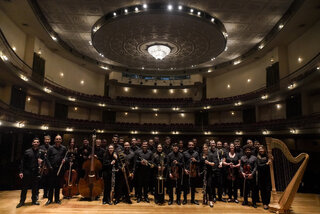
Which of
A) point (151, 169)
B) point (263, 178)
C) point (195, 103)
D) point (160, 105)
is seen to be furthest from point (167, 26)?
point (160, 105)

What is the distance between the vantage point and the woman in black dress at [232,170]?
6.59 m

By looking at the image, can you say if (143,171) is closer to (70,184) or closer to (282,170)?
(70,184)

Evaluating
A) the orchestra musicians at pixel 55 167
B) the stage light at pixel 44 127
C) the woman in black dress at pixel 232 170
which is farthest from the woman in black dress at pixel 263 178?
the stage light at pixel 44 127

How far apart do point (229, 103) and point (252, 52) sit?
4593 mm

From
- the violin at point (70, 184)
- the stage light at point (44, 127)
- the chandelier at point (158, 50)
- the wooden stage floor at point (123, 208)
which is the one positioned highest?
the chandelier at point (158, 50)

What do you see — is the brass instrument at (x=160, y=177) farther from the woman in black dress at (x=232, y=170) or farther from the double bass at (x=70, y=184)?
the double bass at (x=70, y=184)

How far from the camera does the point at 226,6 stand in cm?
1113

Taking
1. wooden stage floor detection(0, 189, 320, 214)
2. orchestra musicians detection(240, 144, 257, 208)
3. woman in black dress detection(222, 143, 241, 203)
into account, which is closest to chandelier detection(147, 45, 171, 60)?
woman in black dress detection(222, 143, 241, 203)

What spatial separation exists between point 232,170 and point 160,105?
48.9 feet

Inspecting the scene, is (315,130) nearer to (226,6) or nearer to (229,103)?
(226,6)

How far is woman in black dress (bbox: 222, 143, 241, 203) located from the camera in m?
6.59

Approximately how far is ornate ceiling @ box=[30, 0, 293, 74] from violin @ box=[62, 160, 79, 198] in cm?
814

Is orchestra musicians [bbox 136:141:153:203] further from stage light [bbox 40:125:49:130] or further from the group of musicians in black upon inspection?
stage light [bbox 40:125:49:130]

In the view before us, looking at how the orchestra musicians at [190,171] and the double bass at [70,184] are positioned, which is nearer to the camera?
the orchestra musicians at [190,171]
